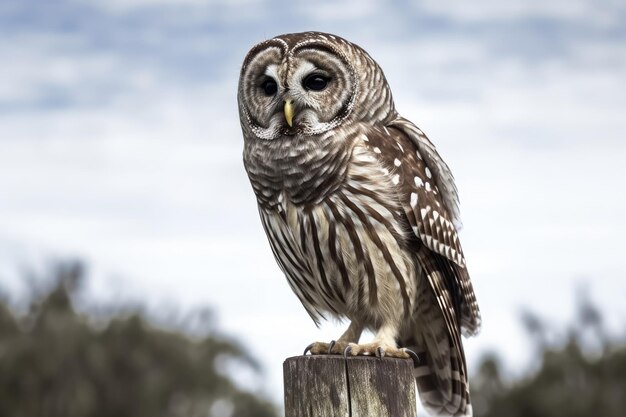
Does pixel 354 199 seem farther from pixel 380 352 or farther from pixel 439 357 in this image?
pixel 439 357

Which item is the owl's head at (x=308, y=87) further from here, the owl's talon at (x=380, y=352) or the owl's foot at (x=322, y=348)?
the owl's talon at (x=380, y=352)

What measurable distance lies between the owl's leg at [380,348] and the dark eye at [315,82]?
1.42 metres

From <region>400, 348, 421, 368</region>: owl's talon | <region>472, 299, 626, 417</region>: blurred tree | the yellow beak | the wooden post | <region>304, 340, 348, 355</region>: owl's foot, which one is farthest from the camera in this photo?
<region>472, 299, 626, 417</region>: blurred tree

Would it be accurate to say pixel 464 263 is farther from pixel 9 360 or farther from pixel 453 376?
pixel 9 360

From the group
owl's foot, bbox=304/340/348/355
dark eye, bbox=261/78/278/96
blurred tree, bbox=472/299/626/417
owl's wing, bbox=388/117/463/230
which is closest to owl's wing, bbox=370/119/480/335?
owl's wing, bbox=388/117/463/230

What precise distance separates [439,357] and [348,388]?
1635 mm

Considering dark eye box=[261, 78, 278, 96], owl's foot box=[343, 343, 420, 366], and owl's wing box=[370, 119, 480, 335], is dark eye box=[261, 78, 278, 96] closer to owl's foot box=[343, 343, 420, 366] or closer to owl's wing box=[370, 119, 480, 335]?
owl's wing box=[370, 119, 480, 335]

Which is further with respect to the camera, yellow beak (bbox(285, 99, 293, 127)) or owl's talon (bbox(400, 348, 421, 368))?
yellow beak (bbox(285, 99, 293, 127))

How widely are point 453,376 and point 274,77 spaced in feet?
6.79

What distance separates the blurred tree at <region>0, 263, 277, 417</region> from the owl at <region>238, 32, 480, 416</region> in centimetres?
2341

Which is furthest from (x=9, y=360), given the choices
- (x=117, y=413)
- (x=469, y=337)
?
(x=469, y=337)

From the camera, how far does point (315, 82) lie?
18.1ft

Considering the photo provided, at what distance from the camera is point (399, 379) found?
445 centimetres

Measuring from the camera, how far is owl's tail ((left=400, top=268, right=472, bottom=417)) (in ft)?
18.4
